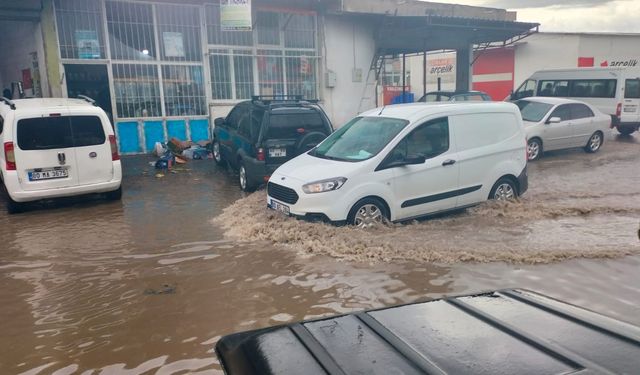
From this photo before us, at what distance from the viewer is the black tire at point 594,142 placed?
14.2 m

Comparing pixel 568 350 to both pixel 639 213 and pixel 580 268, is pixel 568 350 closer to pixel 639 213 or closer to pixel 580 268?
pixel 580 268

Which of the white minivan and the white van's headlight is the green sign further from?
the white van's headlight

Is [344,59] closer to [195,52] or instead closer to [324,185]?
[195,52]

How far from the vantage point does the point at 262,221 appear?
7.03 metres

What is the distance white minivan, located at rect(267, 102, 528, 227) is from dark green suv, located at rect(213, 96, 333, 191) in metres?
1.55

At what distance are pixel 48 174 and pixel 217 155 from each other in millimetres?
5155

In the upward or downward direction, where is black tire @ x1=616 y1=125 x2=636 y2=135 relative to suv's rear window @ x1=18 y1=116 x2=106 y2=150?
downward

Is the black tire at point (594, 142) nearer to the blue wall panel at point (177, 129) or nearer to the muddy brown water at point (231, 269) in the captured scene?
the muddy brown water at point (231, 269)

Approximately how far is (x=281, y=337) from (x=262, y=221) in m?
5.21

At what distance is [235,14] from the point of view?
43.7ft

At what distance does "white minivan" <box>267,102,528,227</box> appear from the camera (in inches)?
253

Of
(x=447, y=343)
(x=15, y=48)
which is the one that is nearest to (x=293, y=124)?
(x=447, y=343)

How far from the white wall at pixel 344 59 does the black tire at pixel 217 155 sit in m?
4.90

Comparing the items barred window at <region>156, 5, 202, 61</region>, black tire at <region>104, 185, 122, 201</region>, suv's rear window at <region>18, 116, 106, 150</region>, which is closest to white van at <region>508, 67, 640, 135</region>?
barred window at <region>156, 5, 202, 61</region>
